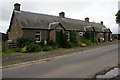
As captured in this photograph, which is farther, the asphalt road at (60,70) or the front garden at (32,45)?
the front garden at (32,45)

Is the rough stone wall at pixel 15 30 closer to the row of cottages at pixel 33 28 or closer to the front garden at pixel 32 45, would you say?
the row of cottages at pixel 33 28

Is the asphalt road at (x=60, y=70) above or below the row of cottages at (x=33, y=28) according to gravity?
below

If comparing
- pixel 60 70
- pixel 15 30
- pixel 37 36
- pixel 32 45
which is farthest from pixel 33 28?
pixel 60 70

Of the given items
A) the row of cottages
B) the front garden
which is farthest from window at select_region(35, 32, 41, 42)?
the front garden

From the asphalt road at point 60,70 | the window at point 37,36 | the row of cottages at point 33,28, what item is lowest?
the asphalt road at point 60,70

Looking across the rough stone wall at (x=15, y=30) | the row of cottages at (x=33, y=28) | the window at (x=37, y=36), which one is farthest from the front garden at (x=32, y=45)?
the rough stone wall at (x=15, y=30)

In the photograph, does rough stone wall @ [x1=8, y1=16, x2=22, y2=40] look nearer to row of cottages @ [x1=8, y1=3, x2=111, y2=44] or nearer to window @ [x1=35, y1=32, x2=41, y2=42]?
row of cottages @ [x1=8, y1=3, x2=111, y2=44]

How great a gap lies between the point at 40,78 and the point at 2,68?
4129mm

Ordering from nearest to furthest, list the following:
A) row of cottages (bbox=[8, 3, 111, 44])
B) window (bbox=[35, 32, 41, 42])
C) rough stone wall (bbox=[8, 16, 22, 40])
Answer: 1. row of cottages (bbox=[8, 3, 111, 44])
2. rough stone wall (bbox=[8, 16, 22, 40])
3. window (bbox=[35, 32, 41, 42])

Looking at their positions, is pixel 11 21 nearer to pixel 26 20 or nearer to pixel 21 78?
pixel 26 20

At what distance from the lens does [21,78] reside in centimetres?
720

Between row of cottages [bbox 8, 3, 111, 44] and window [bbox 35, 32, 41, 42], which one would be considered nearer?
row of cottages [bbox 8, 3, 111, 44]

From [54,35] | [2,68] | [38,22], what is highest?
[38,22]

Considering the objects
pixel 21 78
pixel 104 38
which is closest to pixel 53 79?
pixel 21 78
